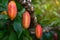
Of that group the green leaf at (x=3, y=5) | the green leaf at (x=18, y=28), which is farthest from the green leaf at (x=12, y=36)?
the green leaf at (x=3, y=5)

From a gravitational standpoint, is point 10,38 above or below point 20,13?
below

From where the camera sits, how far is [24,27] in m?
0.96

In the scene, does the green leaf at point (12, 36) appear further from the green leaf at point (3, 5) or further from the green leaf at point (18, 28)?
the green leaf at point (3, 5)

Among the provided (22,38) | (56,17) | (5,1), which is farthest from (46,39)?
(5,1)

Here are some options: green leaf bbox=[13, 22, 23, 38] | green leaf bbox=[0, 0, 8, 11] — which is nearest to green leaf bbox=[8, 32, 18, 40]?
green leaf bbox=[13, 22, 23, 38]

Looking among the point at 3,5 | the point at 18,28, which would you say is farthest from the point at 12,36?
the point at 3,5

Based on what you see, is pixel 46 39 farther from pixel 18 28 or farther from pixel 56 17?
pixel 18 28

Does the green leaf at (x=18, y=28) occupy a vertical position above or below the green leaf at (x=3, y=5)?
below

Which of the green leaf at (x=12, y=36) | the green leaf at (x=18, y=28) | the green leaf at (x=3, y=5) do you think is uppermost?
the green leaf at (x=3, y=5)

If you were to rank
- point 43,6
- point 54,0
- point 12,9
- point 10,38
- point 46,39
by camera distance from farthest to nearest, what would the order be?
point 54,0 < point 43,6 < point 46,39 < point 10,38 < point 12,9

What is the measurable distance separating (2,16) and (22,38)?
0.17 metres

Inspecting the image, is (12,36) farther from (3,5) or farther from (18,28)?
(3,5)

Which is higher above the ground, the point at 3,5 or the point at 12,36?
the point at 3,5

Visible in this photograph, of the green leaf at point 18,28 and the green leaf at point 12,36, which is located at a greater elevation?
the green leaf at point 18,28
